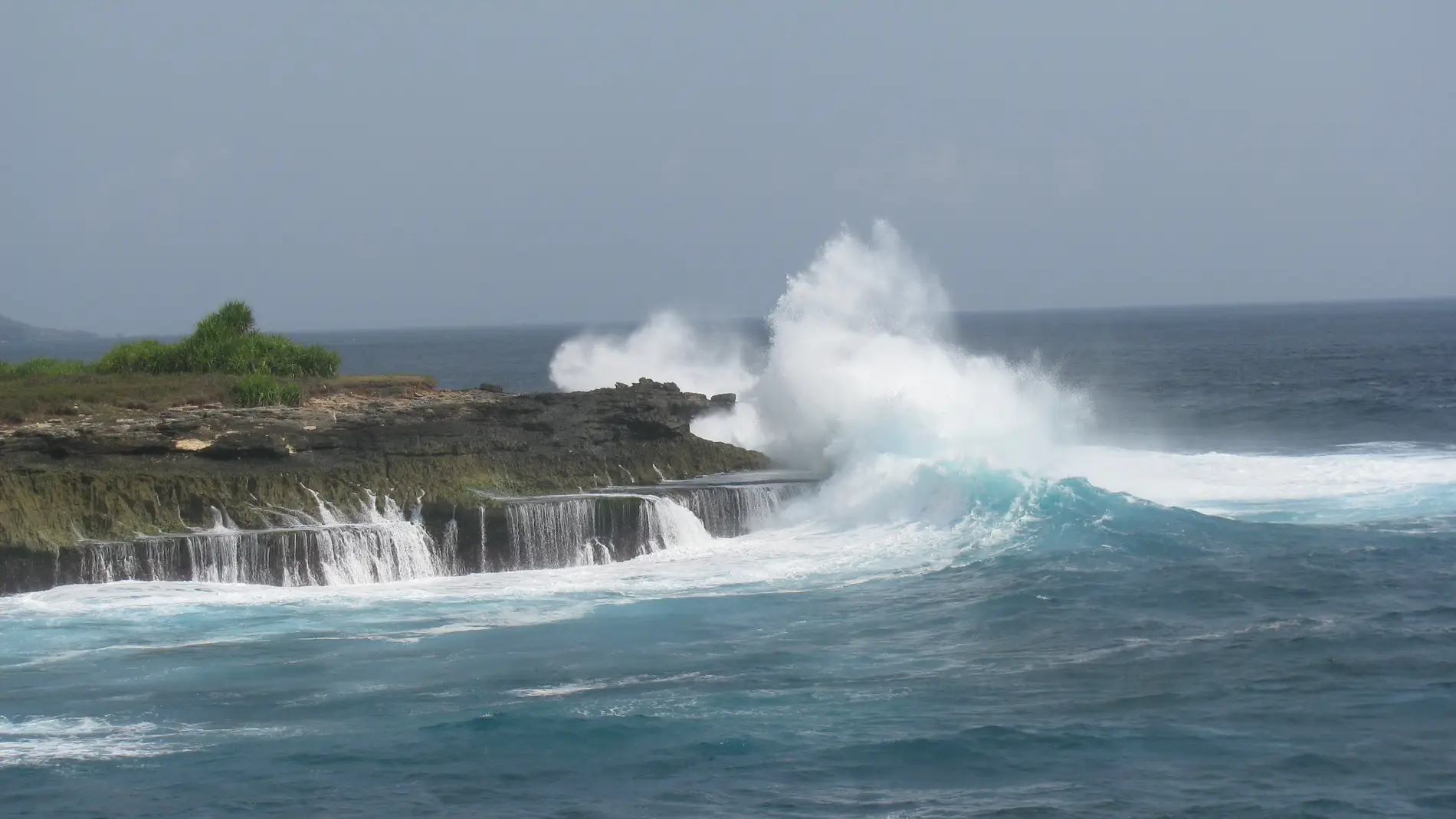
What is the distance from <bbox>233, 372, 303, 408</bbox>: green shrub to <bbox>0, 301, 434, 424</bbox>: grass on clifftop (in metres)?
0.01

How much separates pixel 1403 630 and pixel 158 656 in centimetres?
1419

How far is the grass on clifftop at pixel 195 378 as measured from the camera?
987 inches

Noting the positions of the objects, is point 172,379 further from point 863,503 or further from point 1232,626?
point 1232,626

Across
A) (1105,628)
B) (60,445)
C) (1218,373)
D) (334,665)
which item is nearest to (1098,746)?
(1105,628)

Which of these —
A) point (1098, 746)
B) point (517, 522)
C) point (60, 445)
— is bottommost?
point (1098, 746)

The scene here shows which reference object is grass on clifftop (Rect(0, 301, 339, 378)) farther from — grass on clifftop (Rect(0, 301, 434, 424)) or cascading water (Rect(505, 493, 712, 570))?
cascading water (Rect(505, 493, 712, 570))

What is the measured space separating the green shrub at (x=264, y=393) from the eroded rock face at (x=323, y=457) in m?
0.46

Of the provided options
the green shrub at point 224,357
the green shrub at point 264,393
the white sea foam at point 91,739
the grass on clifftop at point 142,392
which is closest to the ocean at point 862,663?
the white sea foam at point 91,739

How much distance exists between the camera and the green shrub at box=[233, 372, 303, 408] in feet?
86.8

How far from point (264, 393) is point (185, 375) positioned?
331 centimetres

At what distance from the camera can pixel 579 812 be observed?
1072 cm

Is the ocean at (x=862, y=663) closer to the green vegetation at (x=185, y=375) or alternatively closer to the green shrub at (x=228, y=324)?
the green vegetation at (x=185, y=375)

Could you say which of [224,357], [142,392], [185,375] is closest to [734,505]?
[142,392]

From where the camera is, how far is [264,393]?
2652 centimetres
